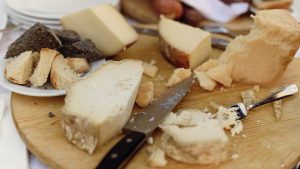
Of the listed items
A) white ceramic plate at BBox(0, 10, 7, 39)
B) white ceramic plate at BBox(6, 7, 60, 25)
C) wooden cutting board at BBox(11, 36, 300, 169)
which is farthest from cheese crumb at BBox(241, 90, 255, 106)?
white ceramic plate at BBox(0, 10, 7, 39)

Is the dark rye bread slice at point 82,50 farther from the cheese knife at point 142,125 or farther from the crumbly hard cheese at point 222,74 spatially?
the crumbly hard cheese at point 222,74

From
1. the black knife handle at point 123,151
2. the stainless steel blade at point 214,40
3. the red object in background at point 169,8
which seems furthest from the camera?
the red object in background at point 169,8

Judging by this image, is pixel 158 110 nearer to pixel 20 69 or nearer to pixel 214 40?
pixel 20 69

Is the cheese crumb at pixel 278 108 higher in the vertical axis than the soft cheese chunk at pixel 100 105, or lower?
lower

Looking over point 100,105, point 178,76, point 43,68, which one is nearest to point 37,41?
point 43,68

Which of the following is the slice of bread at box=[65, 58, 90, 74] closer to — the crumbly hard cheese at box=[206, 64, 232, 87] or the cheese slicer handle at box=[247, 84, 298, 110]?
the crumbly hard cheese at box=[206, 64, 232, 87]

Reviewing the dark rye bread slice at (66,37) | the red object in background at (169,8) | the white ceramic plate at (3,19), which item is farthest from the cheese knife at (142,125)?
the white ceramic plate at (3,19)
